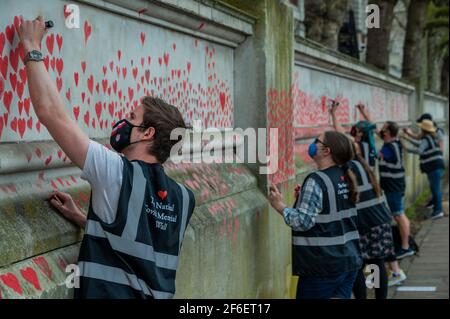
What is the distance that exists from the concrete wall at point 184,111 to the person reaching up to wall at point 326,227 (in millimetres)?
489

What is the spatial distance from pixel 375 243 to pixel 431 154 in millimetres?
7439

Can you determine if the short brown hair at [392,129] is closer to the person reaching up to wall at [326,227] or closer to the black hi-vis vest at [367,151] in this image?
the black hi-vis vest at [367,151]

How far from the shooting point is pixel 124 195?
3.27 metres

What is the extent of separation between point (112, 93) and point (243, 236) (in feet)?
6.62

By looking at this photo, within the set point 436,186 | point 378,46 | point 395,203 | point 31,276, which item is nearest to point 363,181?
point 395,203

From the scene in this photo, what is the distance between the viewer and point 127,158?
354 centimetres

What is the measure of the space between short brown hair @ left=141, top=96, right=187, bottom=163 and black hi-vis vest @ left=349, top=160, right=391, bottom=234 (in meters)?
3.78

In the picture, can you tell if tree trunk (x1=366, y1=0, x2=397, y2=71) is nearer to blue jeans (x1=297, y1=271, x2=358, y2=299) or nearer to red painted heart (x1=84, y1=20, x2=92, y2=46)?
blue jeans (x1=297, y1=271, x2=358, y2=299)

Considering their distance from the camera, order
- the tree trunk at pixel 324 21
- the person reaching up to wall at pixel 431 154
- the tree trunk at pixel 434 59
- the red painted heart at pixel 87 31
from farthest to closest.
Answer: the tree trunk at pixel 434 59, the person reaching up to wall at pixel 431 154, the tree trunk at pixel 324 21, the red painted heart at pixel 87 31

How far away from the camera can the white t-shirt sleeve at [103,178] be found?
322 cm

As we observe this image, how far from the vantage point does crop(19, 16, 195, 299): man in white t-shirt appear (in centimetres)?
321

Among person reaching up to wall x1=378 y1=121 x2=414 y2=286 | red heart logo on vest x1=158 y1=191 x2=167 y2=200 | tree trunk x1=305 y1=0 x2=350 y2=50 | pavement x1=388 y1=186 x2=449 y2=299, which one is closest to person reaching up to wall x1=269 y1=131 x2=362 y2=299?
red heart logo on vest x1=158 y1=191 x2=167 y2=200

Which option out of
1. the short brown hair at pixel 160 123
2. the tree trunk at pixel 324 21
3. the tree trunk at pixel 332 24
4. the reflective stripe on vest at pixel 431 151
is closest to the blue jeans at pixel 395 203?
the tree trunk at pixel 324 21
